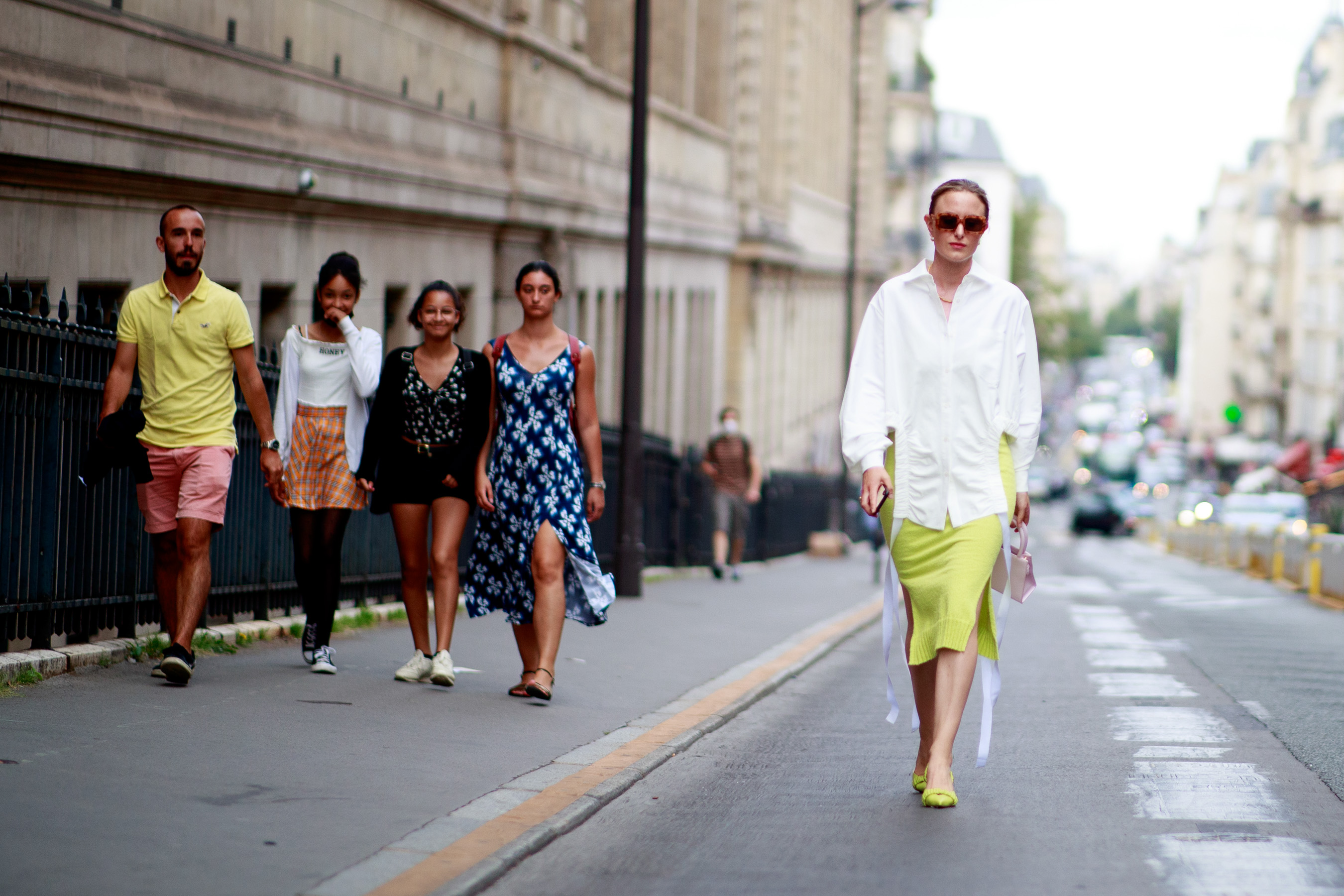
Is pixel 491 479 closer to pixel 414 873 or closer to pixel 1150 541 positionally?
pixel 414 873

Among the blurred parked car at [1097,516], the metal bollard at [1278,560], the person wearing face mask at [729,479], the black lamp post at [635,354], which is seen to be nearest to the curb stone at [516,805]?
the black lamp post at [635,354]

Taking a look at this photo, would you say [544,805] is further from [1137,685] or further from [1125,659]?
[1125,659]

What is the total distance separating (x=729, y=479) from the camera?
21.7 meters

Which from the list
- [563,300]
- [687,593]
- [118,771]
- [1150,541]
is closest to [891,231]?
[1150,541]

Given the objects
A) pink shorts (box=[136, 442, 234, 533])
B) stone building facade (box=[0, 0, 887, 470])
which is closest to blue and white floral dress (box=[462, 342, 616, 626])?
pink shorts (box=[136, 442, 234, 533])

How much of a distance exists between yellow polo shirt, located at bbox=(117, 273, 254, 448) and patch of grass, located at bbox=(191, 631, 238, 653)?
→ 1760 millimetres

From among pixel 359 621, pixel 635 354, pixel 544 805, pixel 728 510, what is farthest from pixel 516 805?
pixel 728 510

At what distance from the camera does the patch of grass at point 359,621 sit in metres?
11.4

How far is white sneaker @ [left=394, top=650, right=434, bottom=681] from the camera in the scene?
908 centimetres

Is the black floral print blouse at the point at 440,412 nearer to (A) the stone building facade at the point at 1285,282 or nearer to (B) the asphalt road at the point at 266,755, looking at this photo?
(B) the asphalt road at the point at 266,755

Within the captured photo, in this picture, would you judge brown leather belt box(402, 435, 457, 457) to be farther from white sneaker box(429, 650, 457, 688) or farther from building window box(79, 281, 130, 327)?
building window box(79, 281, 130, 327)

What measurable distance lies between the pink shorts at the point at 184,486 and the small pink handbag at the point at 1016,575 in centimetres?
335

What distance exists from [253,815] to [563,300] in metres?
19.3

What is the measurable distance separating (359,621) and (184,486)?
11.7 feet
